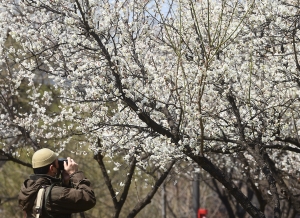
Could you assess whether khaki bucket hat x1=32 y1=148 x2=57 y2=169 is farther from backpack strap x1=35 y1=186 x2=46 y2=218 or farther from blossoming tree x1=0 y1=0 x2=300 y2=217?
blossoming tree x1=0 y1=0 x2=300 y2=217

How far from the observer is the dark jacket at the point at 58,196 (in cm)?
466

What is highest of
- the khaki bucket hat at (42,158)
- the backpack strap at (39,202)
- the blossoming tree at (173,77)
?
the blossoming tree at (173,77)

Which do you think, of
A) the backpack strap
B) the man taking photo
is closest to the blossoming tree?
the man taking photo

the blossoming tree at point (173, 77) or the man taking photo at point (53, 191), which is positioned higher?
the blossoming tree at point (173, 77)

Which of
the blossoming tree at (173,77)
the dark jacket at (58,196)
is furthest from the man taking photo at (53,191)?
the blossoming tree at (173,77)

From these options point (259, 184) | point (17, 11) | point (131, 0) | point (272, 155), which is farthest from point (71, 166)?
point (259, 184)

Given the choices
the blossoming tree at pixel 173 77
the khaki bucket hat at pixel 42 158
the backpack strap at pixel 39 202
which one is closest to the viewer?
the backpack strap at pixel 39 202

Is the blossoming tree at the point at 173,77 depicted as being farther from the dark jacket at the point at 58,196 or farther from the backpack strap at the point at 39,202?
the backpack strap at the point at 39,202

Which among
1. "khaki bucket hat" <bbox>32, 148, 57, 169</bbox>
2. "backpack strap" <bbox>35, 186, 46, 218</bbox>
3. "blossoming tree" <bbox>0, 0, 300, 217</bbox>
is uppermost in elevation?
"blossoming tree" <bbox>0, 0, 300, 217</bbox>

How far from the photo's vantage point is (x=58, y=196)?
465 cm

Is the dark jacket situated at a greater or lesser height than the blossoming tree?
lesser

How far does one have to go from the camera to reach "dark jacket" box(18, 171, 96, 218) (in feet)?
15.3

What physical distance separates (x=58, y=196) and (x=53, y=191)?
2.3 inches

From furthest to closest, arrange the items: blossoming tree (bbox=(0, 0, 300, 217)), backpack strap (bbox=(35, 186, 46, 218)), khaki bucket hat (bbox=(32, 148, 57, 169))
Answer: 1. blossoming tree (bbox=(0, 0, 300, 217))
2. khaki bucket hat (bbox=(32, 148, 57, 169))
3. backpack strap (bbox=(35, 186, 46, 218))
